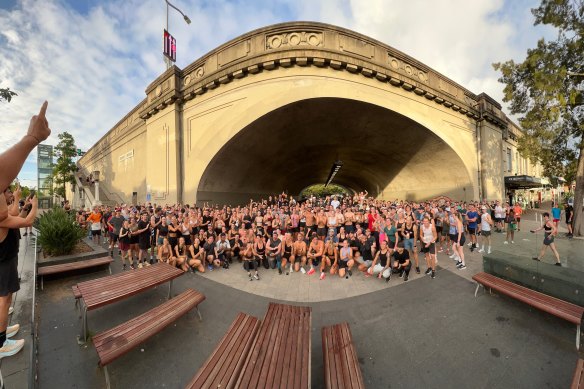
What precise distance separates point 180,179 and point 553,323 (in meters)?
16.0

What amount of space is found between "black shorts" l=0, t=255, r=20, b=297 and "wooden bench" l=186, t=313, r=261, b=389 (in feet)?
8.78

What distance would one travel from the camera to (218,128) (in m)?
13.0

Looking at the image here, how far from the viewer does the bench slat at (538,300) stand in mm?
3869

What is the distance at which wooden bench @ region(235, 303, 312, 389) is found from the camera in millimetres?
2566

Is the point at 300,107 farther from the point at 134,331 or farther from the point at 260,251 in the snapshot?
the point at 134,331

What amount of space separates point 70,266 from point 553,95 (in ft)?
65.1

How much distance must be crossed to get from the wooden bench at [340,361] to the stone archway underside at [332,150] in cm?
1087

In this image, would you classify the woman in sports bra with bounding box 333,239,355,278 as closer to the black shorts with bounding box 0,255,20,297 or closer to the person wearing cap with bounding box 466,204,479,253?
the person wearing cap with bounding box 466,204,479,253

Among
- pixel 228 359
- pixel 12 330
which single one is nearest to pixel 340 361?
pixel 228 359

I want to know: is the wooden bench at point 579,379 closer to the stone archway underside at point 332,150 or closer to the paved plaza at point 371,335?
the paved plaza at point 371,335

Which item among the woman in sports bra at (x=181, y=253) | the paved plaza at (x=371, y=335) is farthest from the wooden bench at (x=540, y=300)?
the woman in sports bra at (x=181, y=253)

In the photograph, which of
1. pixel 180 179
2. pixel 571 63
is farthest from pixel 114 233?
pixel 571 63

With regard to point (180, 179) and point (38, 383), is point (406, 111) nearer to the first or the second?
point (180, 179)

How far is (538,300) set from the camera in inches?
169
